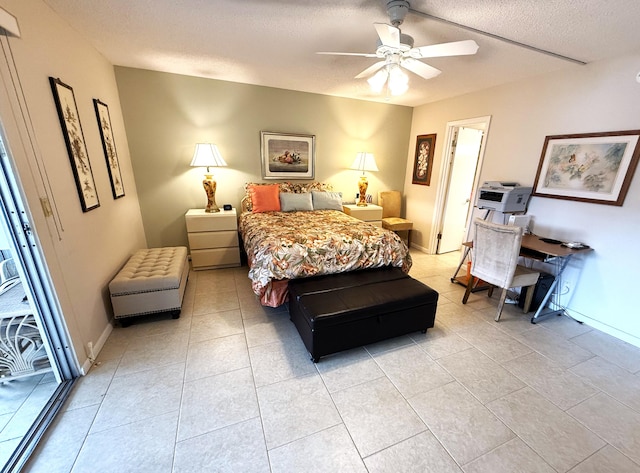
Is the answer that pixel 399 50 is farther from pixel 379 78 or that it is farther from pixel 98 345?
pixel 98 345

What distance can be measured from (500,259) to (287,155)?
3.03 m

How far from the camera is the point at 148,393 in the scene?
1643 mm

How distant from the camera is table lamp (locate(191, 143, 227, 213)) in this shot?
323 centimetres

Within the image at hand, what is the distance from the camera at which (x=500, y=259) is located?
239 centimetres

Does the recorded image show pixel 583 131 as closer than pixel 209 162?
Yes

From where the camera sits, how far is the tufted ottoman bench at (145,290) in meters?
2.18

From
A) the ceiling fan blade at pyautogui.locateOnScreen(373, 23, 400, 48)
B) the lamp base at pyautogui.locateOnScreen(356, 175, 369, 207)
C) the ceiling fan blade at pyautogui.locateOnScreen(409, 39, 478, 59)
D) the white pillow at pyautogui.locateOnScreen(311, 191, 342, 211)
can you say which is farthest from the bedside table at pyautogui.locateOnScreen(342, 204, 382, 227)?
the ceiling fan blade at pyautogui.locateOnScreen(373, 23, 400, 48)

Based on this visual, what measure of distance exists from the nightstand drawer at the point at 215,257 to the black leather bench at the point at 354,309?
1563mm

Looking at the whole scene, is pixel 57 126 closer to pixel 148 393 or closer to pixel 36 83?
pixel 36 83

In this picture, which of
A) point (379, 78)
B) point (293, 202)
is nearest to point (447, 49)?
point (379, 78)

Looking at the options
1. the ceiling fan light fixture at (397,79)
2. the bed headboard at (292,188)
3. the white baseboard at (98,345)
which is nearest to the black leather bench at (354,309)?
the white baseboard at (98,345)

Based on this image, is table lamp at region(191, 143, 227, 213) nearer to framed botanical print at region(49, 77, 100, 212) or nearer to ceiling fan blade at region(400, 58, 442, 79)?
framed botanical print at region(49, 77, 100, 212)

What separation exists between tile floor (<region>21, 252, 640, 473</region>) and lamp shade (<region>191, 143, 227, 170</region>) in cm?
188

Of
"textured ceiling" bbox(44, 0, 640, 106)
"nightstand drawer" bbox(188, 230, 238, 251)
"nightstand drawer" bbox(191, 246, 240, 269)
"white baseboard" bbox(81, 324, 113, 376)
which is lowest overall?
"white baseboard" bbox(81, 324, 113, 376)
